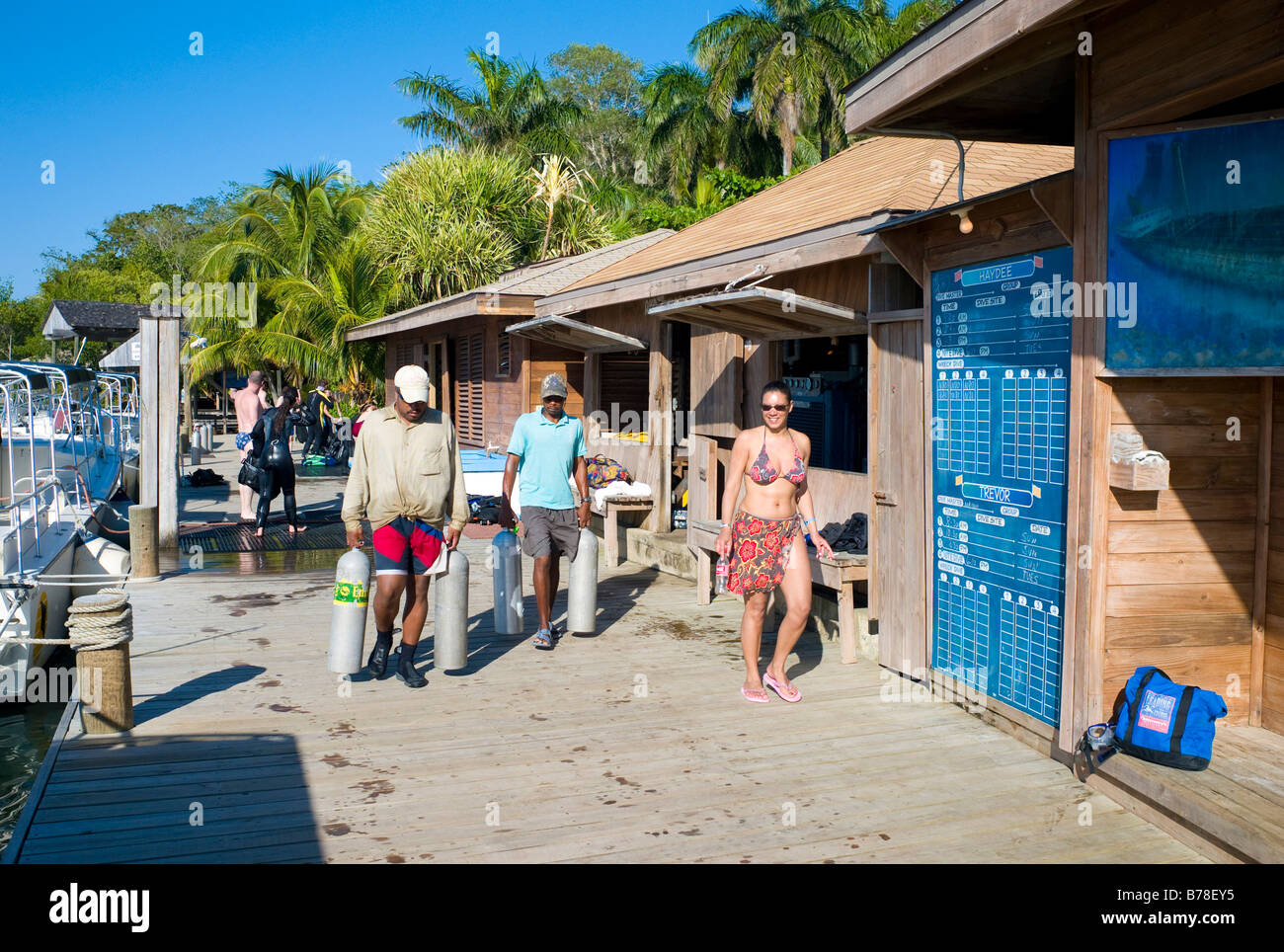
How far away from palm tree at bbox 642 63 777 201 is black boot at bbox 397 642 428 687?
36140 mm

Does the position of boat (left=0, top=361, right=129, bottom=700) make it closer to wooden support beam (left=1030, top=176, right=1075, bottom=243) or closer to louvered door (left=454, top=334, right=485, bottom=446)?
wooden support beam (left=1030, top=176, right=1075, bottom=243)

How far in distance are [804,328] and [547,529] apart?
8.58 ft

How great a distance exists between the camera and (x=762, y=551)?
6262 millimetres

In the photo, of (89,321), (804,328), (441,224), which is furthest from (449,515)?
(89,321)

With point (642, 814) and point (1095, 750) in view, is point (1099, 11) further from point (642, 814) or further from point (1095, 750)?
point (642, 814)

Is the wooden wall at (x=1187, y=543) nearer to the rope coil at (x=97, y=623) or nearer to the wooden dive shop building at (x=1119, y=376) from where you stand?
the wooden dive shop building at (x=1119, y=376)

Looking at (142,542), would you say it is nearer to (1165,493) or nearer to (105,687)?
(105,687)

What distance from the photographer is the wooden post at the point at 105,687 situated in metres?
5.57

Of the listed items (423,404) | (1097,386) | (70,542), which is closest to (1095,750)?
(1097,386)

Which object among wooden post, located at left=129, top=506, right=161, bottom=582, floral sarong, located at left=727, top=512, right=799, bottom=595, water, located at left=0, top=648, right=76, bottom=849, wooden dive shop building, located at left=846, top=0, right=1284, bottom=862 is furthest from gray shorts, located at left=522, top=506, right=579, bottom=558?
wooden post, located at left=129, top=506, right=161, bottom=582

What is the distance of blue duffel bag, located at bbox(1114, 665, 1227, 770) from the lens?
15.3 ft

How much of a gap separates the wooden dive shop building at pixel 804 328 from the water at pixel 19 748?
5.26 meters

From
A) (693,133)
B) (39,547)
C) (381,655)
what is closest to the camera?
(381,655)

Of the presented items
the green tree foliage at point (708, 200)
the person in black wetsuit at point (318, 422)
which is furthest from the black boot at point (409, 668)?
the green tree foliage at point (708, 200)
